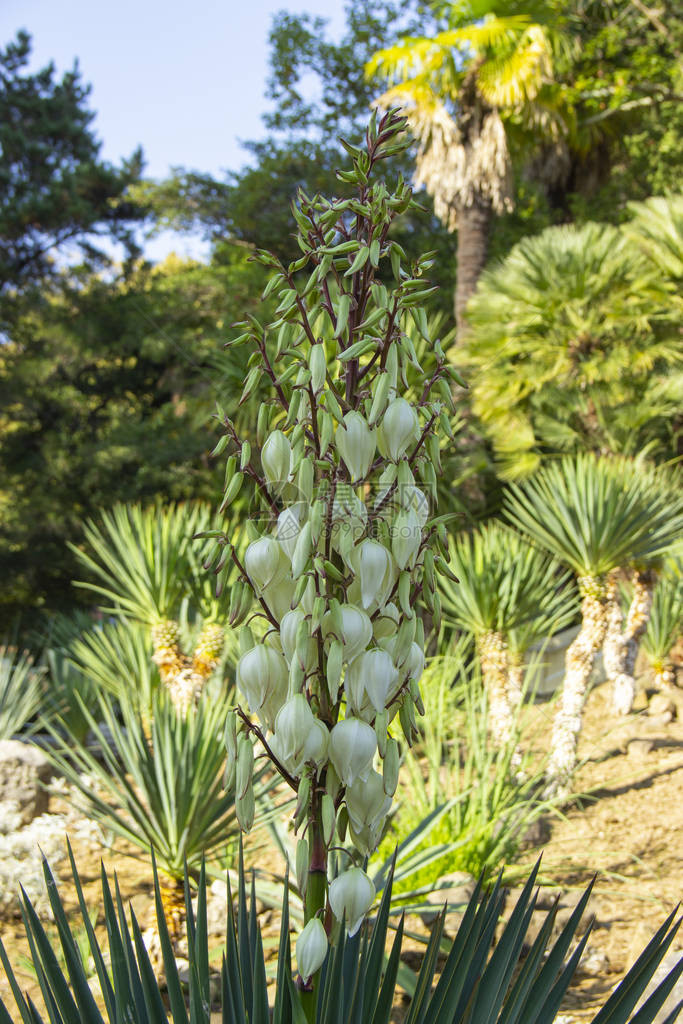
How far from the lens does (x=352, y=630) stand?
127 cm

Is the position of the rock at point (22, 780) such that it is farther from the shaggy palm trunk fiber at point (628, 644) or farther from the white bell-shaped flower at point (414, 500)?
the white bell-shaped flower at point (414, 500)

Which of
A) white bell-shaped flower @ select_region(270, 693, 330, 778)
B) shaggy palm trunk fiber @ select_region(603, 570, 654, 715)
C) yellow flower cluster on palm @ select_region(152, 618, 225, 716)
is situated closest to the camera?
white bell-shaped flower @ select_region(270, 693, 330, 778)

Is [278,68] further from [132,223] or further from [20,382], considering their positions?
[20,382]

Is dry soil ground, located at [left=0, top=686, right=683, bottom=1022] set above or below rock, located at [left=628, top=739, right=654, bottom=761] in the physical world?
below

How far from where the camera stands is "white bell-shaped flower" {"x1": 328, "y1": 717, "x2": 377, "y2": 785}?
125 cm

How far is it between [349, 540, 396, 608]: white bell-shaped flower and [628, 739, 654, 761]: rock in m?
4.25

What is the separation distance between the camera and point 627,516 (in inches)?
172

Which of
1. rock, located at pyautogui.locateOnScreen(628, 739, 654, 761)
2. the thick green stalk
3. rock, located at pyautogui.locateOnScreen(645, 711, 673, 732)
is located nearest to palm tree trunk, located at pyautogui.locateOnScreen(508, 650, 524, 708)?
rock, located at pyautogui.locateOnScreen(628, 739, 654, 761)

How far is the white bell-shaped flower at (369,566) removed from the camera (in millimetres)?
1281

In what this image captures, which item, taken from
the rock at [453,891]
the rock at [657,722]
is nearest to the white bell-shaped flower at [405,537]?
the rock at [453,891]

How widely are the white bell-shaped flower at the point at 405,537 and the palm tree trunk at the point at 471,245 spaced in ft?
27.6

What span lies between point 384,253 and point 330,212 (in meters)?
0.13

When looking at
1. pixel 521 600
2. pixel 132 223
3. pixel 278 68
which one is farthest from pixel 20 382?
pixel 521 600

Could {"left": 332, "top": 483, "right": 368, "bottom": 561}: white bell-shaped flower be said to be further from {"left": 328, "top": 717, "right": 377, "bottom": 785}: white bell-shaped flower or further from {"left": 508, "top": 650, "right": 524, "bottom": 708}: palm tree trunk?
{"left": 508, "top": 650, "right": 524, "bottom": 708}: palm tree trunk
